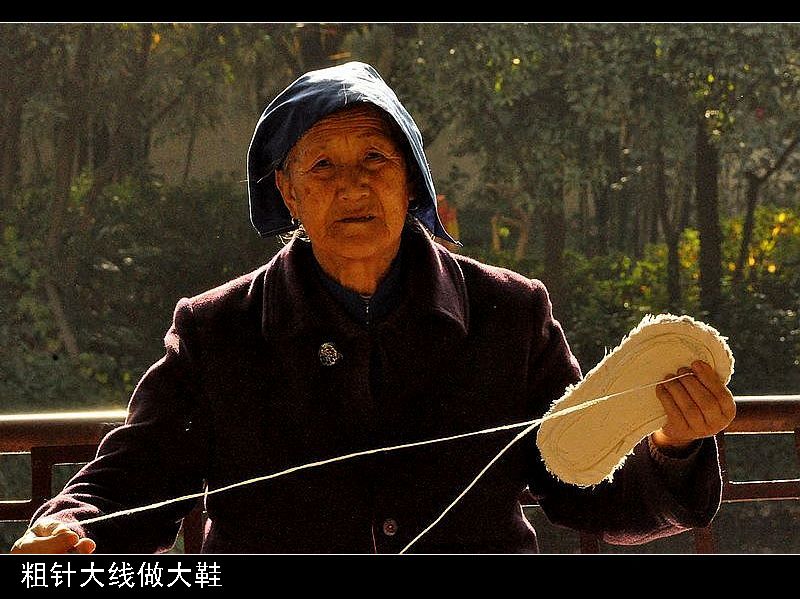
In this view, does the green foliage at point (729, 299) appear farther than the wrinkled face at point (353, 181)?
Yes

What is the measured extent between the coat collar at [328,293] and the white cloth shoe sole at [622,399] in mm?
248

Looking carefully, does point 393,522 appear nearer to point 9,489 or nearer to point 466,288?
point 466,288

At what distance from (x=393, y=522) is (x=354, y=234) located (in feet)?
1.40

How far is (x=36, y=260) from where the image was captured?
168 inches

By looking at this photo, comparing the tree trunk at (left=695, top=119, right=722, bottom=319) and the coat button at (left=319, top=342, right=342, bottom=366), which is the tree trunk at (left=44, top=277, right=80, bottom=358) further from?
the coat button at (left=319, top=342, right=342, bottom=366)

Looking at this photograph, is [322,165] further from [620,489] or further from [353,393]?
[620,489]

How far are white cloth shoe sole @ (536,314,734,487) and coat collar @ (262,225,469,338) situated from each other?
25 centimetres

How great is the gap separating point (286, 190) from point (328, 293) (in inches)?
6.8

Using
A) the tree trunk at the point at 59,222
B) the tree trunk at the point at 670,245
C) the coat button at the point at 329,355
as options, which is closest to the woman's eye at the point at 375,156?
the coat button at the point at 329,355

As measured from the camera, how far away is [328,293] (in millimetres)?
1611

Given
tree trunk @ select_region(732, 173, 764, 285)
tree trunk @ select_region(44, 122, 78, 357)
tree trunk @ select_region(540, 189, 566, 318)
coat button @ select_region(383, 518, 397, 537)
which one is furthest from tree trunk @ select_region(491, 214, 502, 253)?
coat button @ select_region(383, 518, 397, 537)

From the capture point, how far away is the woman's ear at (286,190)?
1.59 meters

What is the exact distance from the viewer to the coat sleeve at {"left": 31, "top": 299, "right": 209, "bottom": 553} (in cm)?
149

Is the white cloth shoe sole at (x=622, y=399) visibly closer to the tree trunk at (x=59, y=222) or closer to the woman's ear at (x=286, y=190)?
the woman's ear at (x=286, y=190)
